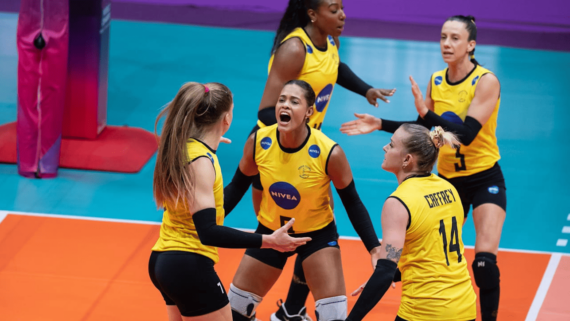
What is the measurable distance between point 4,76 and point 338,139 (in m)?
5.23

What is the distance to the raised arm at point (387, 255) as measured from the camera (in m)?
3.42

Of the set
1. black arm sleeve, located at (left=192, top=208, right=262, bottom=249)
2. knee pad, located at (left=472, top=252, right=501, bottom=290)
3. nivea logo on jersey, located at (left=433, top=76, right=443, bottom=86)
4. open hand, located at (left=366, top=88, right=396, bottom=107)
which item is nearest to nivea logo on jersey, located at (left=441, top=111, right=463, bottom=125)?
nivea logo on jersey, located at (left=433, top=76, right=443, bottom=86)

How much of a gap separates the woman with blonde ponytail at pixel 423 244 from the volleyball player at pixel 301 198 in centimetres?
67

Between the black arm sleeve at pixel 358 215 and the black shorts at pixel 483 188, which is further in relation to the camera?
the black shorts at pixel 483 188

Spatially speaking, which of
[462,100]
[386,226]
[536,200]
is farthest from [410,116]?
[386,226]

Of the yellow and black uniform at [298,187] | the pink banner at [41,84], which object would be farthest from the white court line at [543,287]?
the pink banner at [41,84]

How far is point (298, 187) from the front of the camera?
4.42 metres

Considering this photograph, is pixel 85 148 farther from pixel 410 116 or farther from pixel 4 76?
pixel 410 116

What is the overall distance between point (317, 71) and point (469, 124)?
117 centimetres

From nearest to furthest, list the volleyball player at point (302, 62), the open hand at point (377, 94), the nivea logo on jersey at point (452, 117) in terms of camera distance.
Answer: the volleyball player at point (302, 62) < the nivea logo on jersey at point (452, 117) < the open hand at point (377, 94)

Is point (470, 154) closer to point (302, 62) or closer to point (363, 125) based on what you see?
point (363, 125)

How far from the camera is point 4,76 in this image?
10898 millimetres

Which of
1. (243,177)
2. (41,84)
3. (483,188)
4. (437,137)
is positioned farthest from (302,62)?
(41,84)

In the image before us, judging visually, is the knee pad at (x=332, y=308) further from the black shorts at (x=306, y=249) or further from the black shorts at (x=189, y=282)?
the black shorts at (x=189, y=282)
